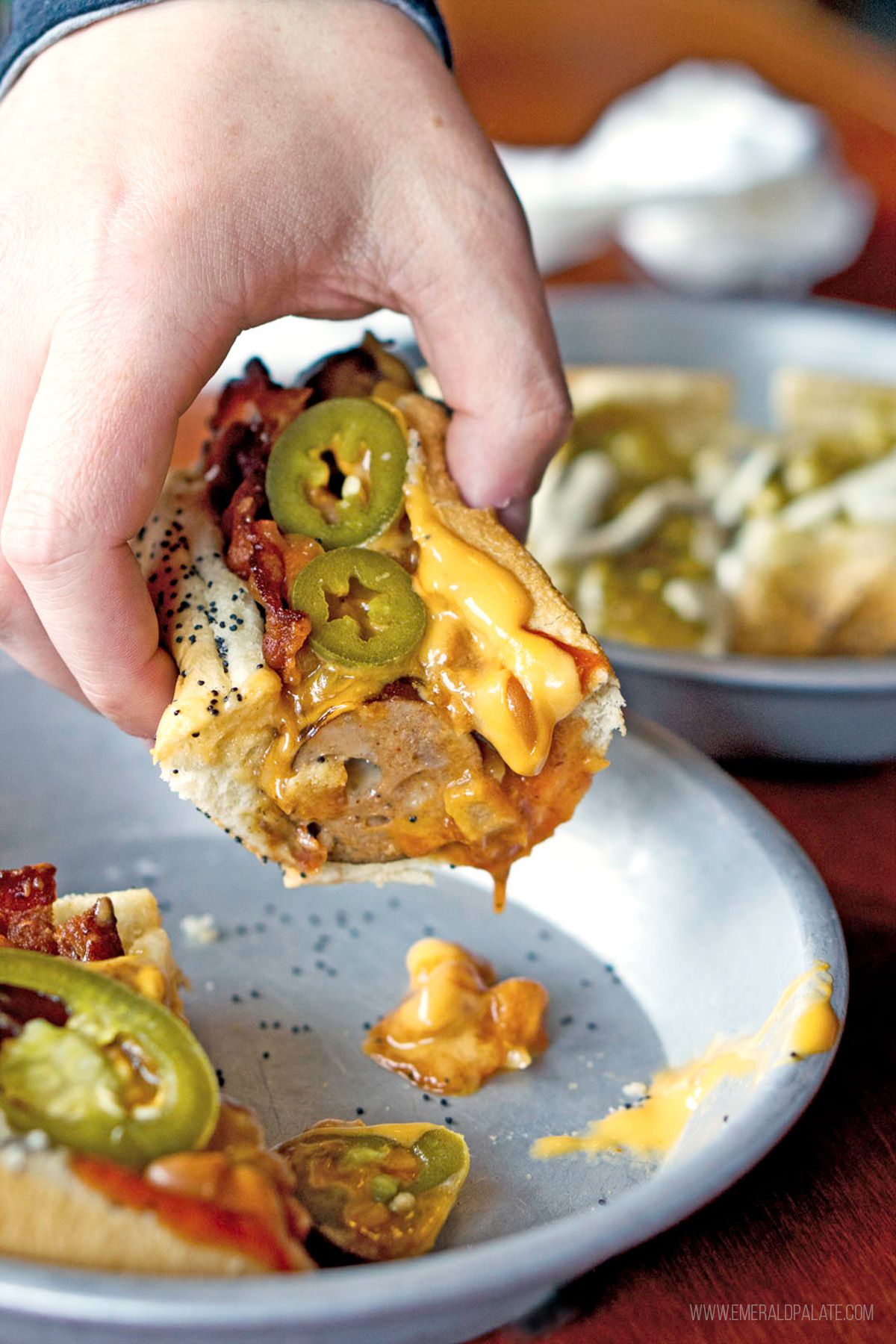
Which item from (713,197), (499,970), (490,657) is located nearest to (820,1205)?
(499,970)

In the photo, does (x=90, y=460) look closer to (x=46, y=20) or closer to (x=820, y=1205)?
(x=46, y=20)

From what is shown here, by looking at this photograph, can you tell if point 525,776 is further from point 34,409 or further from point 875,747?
point 875,747

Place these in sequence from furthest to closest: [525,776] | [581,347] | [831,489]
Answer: [581,347] < [831,489] < [525,776]

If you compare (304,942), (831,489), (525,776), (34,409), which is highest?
(34,409)

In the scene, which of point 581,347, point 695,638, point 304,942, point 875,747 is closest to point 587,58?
point 581,347

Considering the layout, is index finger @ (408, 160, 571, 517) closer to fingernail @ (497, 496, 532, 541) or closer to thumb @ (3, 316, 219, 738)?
fingernail @ (497, 496, 532, 541)

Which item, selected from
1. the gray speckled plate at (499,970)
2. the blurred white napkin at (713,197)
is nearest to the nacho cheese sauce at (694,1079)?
the gray speckled plate at (499,970)

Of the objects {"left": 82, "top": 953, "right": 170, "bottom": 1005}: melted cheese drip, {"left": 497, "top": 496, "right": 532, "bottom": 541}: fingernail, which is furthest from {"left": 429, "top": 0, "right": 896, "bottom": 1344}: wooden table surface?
{"left": 497, "top": 496, "right": 532, "bottom": 541}: fingernail

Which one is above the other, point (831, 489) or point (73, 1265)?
point (73, 1265)
